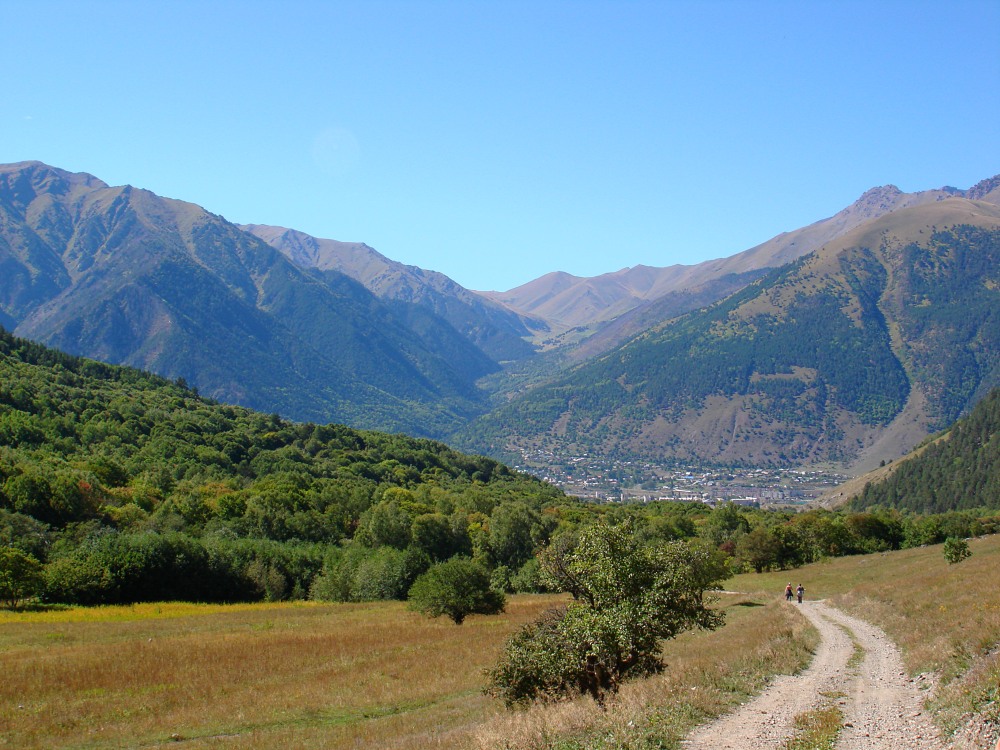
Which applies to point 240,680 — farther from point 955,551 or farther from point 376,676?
point 955,551

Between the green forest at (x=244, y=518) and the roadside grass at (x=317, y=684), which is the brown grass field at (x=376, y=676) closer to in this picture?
the roadside grass at (x=317, y=684)

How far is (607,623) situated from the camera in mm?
21438

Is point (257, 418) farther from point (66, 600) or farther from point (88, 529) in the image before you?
point (66, 600)

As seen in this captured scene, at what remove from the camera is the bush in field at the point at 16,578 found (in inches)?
2237

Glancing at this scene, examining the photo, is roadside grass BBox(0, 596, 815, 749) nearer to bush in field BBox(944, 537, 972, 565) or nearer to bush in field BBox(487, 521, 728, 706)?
bush in field BBox(487, 521, 728, 706)

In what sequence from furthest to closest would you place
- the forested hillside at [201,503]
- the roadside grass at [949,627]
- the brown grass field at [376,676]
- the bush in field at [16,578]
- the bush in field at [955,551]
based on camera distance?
the forested hillside at [201,503]
the bush in field at [955,551]
the bush in field at [16,578]
the brown grass field at [376,676]
the roadside grass at [949,627]

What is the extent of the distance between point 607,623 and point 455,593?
3491 centimetres

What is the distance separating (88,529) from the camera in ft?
260

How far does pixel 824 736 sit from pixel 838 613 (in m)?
34.9

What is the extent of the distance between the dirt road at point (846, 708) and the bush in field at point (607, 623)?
3.46m

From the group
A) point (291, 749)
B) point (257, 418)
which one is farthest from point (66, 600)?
point (257, 418)

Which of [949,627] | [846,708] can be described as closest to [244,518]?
[949,627]

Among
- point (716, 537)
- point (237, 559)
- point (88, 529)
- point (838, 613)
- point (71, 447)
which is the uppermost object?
point (71, 447)

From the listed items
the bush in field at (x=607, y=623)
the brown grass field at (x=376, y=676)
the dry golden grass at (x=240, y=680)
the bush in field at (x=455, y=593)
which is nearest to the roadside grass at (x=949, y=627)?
the brown grass field at (x=376, y=676)
